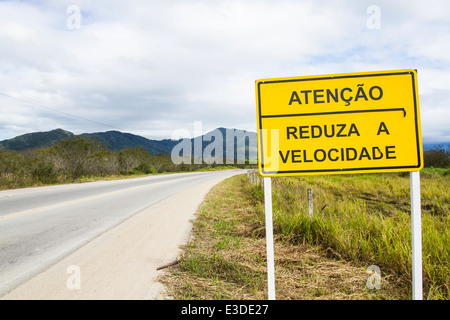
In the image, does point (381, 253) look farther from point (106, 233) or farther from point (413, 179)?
point (106, 233)

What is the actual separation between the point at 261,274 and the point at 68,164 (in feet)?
72.0

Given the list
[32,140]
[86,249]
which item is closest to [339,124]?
[86,249]

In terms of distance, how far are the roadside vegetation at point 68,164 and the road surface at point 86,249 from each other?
9518 mm

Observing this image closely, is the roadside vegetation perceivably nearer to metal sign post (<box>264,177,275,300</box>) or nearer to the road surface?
the road surface

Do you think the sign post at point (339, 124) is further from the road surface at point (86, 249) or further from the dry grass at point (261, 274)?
the road surface at point (86, 249)

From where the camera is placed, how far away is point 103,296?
280 cm

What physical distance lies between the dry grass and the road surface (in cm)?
36

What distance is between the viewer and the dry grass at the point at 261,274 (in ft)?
9.07

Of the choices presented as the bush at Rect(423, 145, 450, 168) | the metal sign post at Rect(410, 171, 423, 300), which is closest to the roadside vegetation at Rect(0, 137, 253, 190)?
the metal sign post at Rect(410, 171, 423, 300)

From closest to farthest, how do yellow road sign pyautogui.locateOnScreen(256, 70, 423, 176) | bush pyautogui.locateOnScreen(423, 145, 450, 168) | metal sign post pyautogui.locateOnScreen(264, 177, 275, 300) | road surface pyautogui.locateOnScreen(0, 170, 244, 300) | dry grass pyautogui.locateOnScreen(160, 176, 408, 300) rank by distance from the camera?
metal sign post pyautogui.locateOnScreen(264, 177, 275, 300), yellow road sign pyautogui.locateOnScreen(256, 70, 423, 176), dry grass pyautogui.locateOnScreen(160, 176, 408, 300), road surface pyautogui.locateOnScreen(0, 170, 244, 300), bush pyautogui.locateOnScreen(423, 145, 450, 168)

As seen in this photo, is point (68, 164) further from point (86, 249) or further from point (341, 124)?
point (341, 124)

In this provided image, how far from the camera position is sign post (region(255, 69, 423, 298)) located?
256cm
